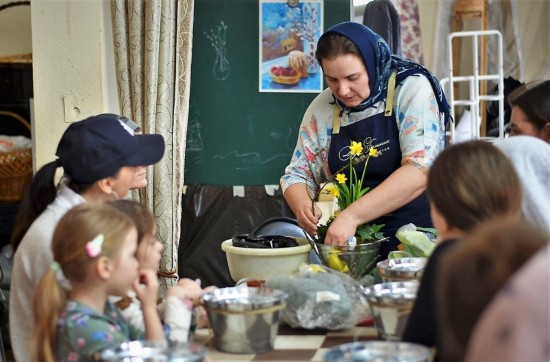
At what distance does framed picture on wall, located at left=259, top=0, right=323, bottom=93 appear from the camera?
18.7 feet

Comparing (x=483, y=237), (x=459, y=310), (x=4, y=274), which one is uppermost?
(x=483, y=237)

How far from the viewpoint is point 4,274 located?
5043mm

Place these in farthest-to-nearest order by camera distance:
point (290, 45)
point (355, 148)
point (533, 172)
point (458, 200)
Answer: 1. point (290, 45)
2. point (355, 148)
3. point (533, 172)
4. point (458, 200)

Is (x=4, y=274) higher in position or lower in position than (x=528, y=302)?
lower

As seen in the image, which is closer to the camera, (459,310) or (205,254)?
(459,310)

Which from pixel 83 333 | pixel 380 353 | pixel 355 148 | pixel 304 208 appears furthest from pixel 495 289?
pixel 304 208

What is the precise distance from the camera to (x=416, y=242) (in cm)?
311

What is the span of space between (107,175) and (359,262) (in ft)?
2.90

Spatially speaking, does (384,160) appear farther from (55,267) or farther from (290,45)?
(290,45)

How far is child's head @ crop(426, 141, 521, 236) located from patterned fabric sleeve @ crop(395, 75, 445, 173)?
1.15m

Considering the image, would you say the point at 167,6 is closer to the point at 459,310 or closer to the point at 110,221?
the point at 110,221

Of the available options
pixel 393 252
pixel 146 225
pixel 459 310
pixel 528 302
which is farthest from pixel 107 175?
pixel 528 302

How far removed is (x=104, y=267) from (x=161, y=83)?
292cm

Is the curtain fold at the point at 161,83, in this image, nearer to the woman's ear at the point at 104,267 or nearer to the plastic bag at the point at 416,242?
the plastic bag at the point at 416,242
